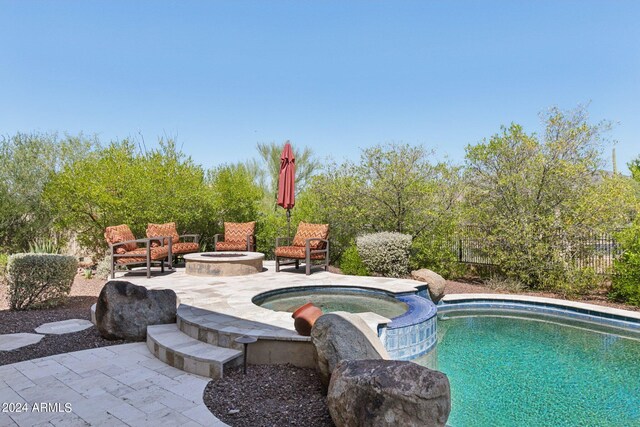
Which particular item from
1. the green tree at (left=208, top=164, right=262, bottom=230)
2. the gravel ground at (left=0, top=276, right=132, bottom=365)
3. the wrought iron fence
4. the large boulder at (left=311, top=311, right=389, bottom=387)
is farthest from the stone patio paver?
the wrought iron fence

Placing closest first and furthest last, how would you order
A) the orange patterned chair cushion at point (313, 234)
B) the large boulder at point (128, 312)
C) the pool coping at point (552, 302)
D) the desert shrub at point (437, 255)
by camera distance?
the large boulder at point (128, 312)
the pool coping at point (552, 302)
the orange patterned chair cushion at point (313, 234)
the desert shrub at point (437, 255)

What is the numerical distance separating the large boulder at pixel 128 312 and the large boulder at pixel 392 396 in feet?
9.97

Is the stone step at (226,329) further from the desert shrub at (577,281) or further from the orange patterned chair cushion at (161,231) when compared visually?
the desert shrub at (577,281)

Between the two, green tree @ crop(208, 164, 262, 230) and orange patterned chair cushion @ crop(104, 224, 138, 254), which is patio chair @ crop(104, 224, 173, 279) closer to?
orange patterned chair cushion @ crop(104, 224, 138, 254)

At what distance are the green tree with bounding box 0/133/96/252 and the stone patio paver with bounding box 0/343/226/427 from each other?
8632 mm

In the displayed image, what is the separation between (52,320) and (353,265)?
5571mm

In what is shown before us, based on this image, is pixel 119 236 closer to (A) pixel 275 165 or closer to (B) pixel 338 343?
(B) pixel 338 343

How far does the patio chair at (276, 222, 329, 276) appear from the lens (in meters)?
7.61

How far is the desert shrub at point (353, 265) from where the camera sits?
834cm

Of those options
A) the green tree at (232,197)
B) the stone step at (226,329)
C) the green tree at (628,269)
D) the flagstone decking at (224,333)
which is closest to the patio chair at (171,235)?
the green tree at (232,197)

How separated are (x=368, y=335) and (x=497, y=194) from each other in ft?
21.4

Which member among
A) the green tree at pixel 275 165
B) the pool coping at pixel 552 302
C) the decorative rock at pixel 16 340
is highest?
the green tree at pixel 275 165

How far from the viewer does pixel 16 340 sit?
165 inches

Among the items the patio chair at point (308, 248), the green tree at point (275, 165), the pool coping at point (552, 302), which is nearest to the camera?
the pool coping at point (552, 302)
